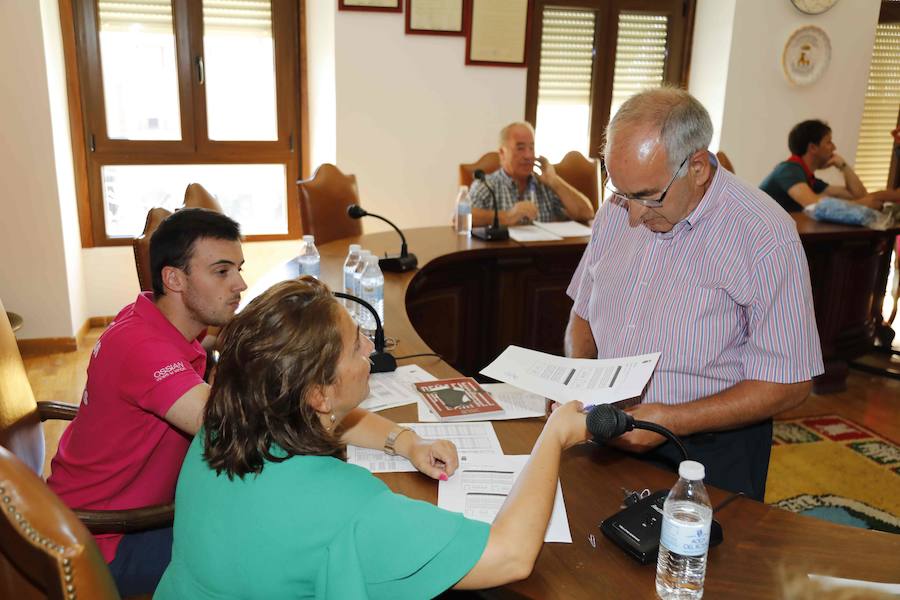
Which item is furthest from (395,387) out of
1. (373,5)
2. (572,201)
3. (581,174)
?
(373,5)

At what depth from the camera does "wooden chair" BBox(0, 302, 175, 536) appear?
1483 mm

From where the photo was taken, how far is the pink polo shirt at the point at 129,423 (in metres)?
1.53

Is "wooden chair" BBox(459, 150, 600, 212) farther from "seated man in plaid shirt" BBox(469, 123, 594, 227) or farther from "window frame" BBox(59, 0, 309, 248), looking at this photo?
"window frame" BBox(59, 0, 309, 248)

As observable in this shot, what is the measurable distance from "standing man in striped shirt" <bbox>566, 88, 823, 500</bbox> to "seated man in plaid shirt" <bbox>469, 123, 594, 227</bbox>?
2098mm

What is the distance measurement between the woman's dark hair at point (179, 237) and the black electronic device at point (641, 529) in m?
1.12

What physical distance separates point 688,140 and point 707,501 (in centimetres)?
81

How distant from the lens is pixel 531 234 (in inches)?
146

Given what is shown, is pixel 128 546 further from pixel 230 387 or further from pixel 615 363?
pixel 615 363

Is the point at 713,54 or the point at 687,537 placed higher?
the point at 713,54

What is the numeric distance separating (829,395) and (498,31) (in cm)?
300

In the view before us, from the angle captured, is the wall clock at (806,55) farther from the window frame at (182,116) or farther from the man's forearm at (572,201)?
the window frame at (182,116)

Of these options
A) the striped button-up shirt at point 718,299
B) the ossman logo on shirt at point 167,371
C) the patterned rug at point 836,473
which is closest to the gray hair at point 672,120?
the striped button-up shirt at point 718,299

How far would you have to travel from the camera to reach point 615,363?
63.5 inches

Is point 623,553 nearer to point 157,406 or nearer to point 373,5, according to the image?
point 157,406
